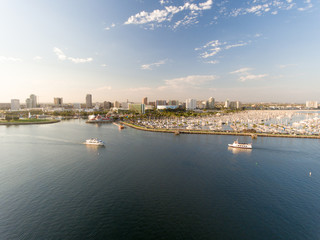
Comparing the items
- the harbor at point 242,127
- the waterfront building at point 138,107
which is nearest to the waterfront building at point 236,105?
the waterfront building at point 138,107

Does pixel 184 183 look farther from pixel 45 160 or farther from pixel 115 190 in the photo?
pixel 45 160

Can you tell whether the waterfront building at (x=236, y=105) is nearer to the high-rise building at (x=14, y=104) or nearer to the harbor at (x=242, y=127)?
the harbor at (x=242, y=127)

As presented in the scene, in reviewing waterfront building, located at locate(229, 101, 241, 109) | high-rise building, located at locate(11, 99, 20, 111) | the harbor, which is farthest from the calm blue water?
waterfront building, located at locate(229, 101, 241, 109)

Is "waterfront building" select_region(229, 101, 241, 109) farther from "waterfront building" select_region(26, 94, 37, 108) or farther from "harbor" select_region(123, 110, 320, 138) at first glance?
"waterfront building" select_region(26, 94, 37, 108)

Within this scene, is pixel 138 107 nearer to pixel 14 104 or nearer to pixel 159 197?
pixel 14 104

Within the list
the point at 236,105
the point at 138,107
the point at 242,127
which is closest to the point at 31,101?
the point at 138,107

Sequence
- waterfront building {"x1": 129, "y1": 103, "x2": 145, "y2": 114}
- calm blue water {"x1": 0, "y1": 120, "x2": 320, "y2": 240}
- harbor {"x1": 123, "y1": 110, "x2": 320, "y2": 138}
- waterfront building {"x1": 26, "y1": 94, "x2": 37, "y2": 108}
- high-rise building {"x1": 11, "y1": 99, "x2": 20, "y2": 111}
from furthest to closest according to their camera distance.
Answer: waterfront building {"x1": 26, "y1": 94, "x2": 37, "y2": 108}
high-rise building {"x1": 11, "y1": 99, "x2": 20, "y2": 111}
waterfront building {"x1": 129, "y1": 103, "x2": 145, "y2": 114}
harbor {"x1": 123, "y1": 110, "x2": 320, "y2": 138}
calm blue water {"x1": 0, "y1": 120, "x2": 320, "y2": 240}

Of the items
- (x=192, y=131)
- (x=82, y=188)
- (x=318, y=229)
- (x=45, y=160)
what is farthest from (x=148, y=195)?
(x=192, y=131)

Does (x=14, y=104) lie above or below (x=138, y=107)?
above

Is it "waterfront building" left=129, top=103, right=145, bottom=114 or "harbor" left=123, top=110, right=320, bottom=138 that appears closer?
"harbor" left=123, top=110, right=320, bottom=138

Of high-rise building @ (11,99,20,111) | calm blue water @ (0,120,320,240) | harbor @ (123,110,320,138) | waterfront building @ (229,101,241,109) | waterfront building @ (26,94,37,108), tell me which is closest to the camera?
calm blue water @ (0,120,320,240)
